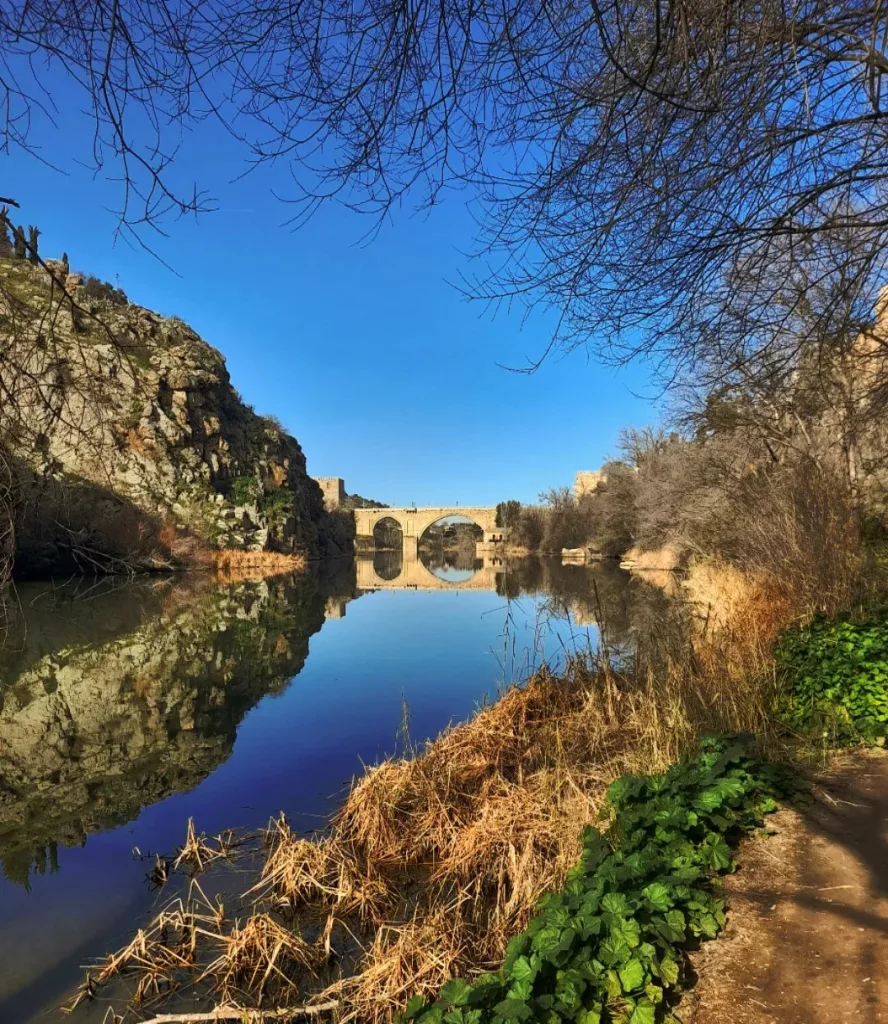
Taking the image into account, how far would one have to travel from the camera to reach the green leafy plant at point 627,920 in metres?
2.83

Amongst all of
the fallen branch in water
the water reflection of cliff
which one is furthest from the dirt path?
the water reflection of cliff

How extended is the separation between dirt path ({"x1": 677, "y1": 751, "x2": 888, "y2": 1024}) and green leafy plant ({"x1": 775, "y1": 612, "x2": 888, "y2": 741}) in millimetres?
1854

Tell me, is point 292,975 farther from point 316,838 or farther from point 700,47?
point 700,47

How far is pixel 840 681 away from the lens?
6.78 metres

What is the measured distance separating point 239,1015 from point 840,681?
5.89 metres

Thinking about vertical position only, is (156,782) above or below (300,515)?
below

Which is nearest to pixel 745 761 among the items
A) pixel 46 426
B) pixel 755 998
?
pixel 755 998

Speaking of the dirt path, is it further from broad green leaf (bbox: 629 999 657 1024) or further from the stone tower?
the stone tower

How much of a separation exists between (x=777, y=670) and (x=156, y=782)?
7.58m

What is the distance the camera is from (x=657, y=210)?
4992 millimetres

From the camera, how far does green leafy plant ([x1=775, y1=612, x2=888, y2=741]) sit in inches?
253

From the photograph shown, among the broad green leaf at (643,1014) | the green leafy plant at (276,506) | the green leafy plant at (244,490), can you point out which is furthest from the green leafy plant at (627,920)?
the green leafy plant at (276,506)

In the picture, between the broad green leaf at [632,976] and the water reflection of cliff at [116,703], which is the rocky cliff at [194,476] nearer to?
the water reflection of cliff at [116,703]

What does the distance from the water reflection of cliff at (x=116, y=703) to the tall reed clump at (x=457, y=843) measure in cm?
266
